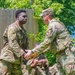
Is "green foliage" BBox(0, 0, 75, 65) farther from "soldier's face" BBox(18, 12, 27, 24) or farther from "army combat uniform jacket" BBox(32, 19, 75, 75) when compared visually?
"army combat uniform jacket" BBox(32, 19, 75, 75)

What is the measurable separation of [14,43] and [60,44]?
0.97 meters

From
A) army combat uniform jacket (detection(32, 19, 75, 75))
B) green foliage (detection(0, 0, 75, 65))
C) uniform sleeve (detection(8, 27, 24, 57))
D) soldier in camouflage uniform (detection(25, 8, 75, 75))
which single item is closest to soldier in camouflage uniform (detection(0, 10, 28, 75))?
uniform sleeve (detection(8, 27, 24, 57))

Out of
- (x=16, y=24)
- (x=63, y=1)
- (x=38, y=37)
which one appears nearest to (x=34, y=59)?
(x=16, y=24)

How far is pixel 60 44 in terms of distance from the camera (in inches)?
318

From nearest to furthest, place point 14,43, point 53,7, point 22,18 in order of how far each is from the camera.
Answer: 1. point 14,43
2. point 22,18
3. point 53,7

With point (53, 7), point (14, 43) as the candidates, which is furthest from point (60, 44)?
point (53, 7)

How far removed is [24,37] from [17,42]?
0.86 ft

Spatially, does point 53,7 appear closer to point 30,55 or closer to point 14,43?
point 14,43

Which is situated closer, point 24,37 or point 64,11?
point 24,37

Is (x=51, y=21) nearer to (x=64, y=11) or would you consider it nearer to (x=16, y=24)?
(x=16, y=24)

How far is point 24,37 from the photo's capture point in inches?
350

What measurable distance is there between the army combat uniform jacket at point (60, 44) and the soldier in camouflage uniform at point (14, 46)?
0.61 meters

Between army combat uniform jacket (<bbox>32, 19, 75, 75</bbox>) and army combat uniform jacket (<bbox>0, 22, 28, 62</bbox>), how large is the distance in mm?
588

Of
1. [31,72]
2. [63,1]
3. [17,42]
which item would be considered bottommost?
[31,72]
